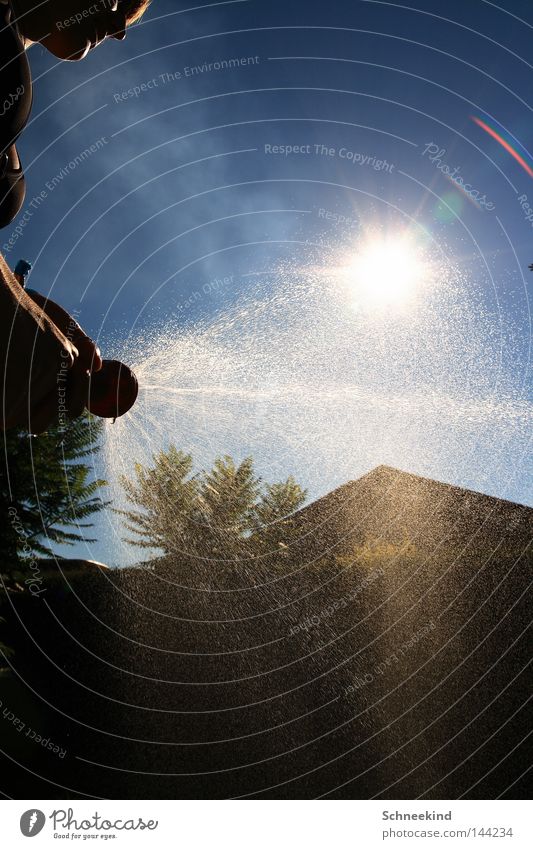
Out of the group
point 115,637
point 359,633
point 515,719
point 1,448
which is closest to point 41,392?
point 515,719

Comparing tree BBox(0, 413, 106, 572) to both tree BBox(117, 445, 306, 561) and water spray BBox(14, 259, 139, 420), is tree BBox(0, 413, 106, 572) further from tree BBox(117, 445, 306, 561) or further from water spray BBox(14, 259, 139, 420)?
water spray BBox(14, 259, 139, 420)

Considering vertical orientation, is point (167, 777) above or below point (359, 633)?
below

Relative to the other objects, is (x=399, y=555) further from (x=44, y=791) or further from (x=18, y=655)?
(x=18, y=655)

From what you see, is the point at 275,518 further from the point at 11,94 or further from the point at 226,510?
the point at 11,94

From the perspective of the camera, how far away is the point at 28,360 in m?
1.28

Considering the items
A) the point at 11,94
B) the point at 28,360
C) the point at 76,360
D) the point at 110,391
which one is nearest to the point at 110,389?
the point at 110,391

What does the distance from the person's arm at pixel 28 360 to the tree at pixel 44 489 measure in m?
9.04

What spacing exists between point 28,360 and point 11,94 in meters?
0.83

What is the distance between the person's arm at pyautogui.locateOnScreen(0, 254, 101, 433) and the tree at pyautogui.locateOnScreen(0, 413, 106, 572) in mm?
9039

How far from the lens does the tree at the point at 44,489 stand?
990 cm

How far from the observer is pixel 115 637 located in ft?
40.8

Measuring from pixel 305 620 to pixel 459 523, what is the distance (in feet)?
13.7

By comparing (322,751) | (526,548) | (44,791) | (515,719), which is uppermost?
(526,548)

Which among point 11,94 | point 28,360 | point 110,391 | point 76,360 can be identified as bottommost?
point 28,360
